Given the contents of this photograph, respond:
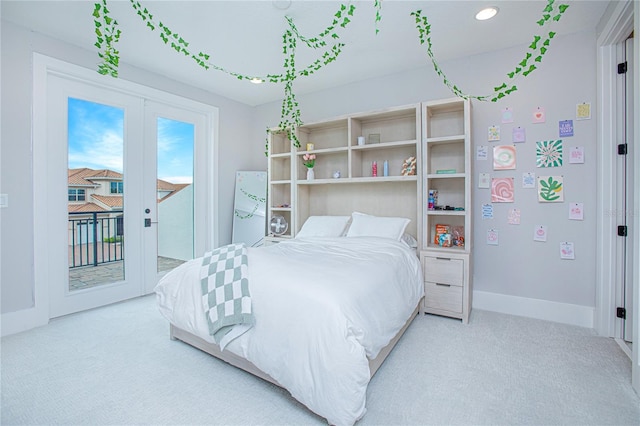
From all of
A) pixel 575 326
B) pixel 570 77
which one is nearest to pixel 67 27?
pixel 570 77

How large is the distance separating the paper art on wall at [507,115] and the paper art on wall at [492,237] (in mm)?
1121

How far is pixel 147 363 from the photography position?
207 centimetres

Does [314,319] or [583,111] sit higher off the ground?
[583,111]

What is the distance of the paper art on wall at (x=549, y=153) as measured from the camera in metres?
2.76

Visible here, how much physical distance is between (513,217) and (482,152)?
73 centimetres

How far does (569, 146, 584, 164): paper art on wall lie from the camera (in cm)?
267

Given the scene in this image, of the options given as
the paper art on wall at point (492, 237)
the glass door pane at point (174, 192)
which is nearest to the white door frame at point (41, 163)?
the glass door pane at point (174, 192)

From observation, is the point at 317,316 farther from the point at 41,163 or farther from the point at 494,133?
the point at 41,163

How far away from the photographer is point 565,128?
2725mm

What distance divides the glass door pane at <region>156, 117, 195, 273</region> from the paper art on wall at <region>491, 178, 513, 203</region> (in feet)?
12.2

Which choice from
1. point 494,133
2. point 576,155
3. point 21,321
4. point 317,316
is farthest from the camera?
point 494,133

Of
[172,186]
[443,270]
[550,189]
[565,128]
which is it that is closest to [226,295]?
[443,270]

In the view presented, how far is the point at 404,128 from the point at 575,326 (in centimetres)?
256

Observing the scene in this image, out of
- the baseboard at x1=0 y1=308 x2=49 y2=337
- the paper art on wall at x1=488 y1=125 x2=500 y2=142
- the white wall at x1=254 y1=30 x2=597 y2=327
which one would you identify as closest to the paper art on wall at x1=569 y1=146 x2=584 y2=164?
the white wall at x1=254 y1=30 x2=597 y2=327
